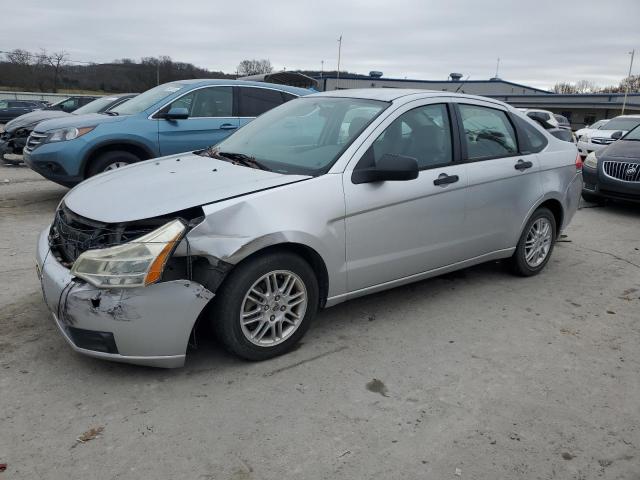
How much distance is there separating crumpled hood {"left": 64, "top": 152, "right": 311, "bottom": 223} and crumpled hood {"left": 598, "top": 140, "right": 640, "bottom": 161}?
23.4ft

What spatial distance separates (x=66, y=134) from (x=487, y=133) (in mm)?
5423

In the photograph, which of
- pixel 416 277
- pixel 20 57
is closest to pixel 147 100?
pixel 416 277

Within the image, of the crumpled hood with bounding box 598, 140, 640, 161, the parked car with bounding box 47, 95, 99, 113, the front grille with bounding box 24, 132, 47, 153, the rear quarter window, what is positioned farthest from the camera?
the parked car with bounding box 47, 95, 99, 113

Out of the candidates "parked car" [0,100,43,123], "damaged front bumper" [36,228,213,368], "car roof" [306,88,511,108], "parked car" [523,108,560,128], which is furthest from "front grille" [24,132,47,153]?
"parked car" [0,100,43,123]

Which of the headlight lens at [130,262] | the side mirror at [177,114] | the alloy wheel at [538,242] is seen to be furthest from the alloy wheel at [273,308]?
the side mirror at [177,114]

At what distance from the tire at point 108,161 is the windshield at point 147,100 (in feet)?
2.10

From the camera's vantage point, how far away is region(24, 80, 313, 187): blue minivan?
278 inches

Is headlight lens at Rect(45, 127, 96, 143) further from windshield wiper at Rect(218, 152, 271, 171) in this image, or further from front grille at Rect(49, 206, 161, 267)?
front grille at Rect(49, 206, 161, 267)

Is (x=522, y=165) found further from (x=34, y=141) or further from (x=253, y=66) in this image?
(x=253, y=66)

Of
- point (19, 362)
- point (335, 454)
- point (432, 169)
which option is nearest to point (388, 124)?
point (432, 169)

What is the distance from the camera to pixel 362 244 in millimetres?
3701

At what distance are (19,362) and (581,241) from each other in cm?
629

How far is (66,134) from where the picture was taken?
23.4 feet

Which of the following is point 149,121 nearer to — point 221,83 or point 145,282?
point 221,83
